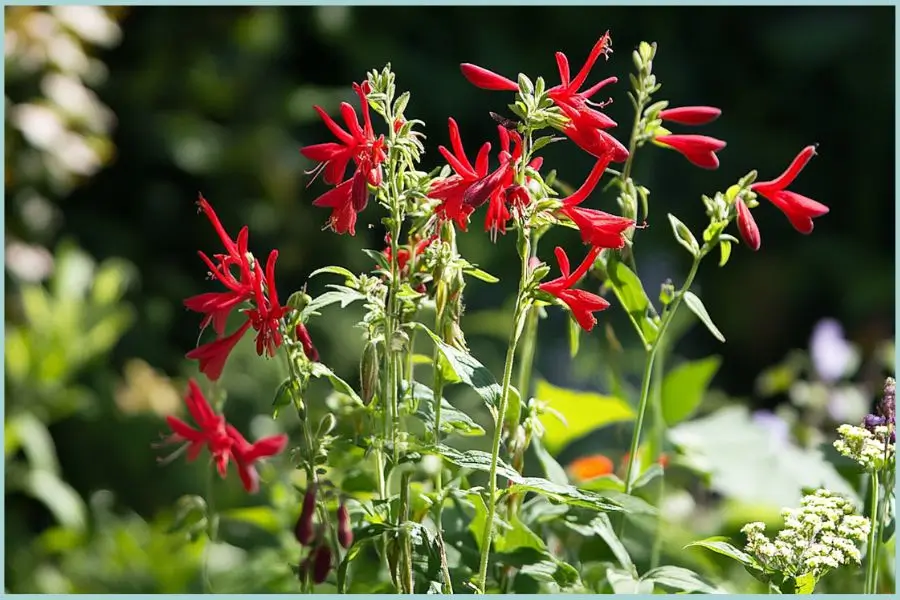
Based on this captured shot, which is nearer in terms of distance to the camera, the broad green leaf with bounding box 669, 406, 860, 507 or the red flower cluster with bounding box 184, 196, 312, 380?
the red flower cluster with bounding box 184, 196, 312, 380

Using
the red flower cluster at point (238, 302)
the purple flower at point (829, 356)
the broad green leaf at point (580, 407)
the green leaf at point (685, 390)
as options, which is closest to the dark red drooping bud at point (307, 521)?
the red flower cluster at point (238, 302)

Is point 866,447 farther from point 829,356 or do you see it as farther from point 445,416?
point 829,356

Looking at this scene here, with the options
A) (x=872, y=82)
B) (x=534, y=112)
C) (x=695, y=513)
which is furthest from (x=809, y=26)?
(x=534, y=112)

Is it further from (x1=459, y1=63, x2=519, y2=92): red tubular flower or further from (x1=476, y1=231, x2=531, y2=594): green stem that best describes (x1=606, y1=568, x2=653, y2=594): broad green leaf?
(x1=459, y1=63, x2=519, y2=92): red tubular flower

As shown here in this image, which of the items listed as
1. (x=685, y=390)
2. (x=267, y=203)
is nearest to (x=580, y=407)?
(x=685, y=390)

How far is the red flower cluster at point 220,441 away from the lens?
0.93 metres

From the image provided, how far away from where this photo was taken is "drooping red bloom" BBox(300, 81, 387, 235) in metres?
0.81

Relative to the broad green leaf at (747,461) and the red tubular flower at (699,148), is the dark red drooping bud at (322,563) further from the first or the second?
the broad green leaf at (747,461)

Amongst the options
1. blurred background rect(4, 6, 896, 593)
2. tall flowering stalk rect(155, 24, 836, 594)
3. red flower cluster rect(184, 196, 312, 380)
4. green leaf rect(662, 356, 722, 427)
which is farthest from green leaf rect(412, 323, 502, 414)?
blurred background rect(4, 6, 896, 593)

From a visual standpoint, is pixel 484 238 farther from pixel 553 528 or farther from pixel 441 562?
pixel 441 562

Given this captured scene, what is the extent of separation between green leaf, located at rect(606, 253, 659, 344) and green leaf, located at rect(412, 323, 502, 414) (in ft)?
0.58

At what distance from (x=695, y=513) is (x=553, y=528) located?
A: 82 centimetres

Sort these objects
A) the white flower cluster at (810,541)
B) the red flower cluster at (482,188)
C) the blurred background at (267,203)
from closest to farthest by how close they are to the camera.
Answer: the red flower cluster at (482,188)
the white flower cluster at (810,541)
the blurred background at (267,203)

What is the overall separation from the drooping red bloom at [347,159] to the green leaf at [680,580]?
14.5 inches
